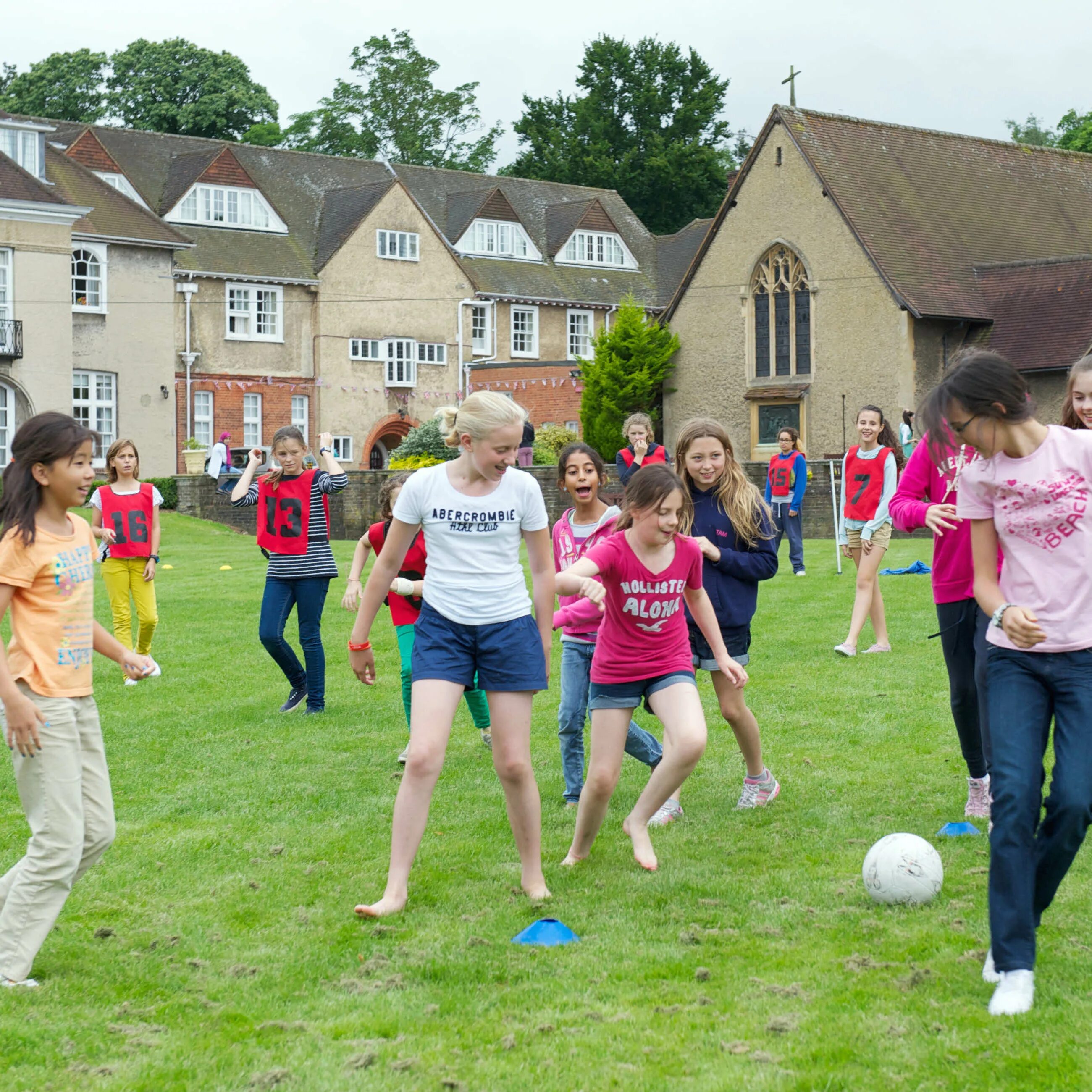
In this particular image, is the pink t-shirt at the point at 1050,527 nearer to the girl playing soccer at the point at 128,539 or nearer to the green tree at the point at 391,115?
the girl playing soccer at the point at 128,539

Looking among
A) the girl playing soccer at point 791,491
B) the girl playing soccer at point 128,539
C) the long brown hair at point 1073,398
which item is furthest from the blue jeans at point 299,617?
the girl playing soccer at point 791,491

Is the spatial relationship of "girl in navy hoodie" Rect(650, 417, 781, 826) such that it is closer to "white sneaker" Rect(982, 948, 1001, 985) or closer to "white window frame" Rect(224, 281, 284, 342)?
"white sneaker" Rect(982, 948, 1001, 985)

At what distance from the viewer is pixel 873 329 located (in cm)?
4122

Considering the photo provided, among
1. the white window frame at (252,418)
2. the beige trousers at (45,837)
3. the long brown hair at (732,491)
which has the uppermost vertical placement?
the white window frame at (252,418)

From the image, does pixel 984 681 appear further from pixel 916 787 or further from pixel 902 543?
pixel 902 543

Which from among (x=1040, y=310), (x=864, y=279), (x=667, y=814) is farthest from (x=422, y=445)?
(x=667, y=814)

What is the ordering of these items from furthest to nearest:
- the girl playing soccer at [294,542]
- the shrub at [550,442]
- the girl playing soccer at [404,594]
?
1. the shrub at [550,442]
2. the girl playing soccer at [294,542]
3. the girl playing soccer at [404,594]

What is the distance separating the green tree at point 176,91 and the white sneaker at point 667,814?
70.8 meters

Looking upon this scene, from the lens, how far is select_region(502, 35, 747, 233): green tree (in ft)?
239

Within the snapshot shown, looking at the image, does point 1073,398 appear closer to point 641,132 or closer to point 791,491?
point 791,491

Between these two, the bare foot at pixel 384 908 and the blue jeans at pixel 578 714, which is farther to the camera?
the blue jeans at pixel 578 714

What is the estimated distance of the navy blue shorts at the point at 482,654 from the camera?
19.8 ft

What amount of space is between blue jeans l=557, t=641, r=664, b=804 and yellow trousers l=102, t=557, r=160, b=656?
6240mm

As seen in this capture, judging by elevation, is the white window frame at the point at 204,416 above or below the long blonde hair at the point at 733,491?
above
